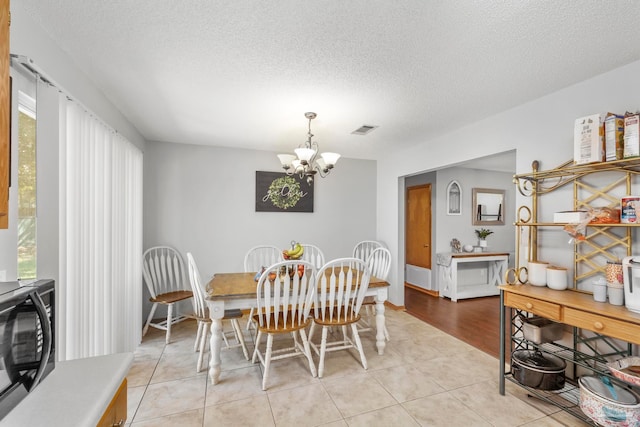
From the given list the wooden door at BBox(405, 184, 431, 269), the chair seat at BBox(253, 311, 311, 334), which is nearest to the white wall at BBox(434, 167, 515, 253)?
the wooden door at BBox(405, 184, 431, 269)

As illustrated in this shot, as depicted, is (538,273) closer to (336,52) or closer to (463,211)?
(336,52)

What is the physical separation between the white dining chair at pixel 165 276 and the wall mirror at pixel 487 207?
5109mm

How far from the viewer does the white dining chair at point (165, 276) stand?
3471 millimetres

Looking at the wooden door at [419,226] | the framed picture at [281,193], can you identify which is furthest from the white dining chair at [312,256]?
the wooden door at [419,226]

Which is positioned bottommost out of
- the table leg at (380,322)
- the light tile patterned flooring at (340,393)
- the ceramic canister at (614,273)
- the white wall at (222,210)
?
the light tile patterned flooring at (340,393)

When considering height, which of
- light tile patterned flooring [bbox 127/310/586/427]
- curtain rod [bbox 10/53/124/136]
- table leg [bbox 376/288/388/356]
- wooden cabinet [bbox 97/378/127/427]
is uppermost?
curtain rod [bbox 10/53/124/136]

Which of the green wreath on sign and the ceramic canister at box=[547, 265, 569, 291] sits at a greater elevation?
the green wreath on sign

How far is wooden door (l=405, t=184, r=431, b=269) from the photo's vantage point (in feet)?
17.6

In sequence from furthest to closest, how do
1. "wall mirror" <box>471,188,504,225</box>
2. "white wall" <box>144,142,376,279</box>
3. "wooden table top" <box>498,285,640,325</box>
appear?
"wall mirror" <box>471,188,504,225</box> → "white wall" <box>144,142,376,279</box> → "wooden table top" <box>498,285,640,325</box>

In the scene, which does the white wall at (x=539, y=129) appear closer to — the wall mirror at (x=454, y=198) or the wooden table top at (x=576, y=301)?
the wooden table top at (x=576, y=301)

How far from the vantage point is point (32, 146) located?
154cm

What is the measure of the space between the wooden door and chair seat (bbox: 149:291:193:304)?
409cm

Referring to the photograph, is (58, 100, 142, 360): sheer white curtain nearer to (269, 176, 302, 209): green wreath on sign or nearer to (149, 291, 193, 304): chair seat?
(149, 291, 193, 304): chair seat

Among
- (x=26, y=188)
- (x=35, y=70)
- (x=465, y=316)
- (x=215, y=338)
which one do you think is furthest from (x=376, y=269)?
(x=35, y=70)
